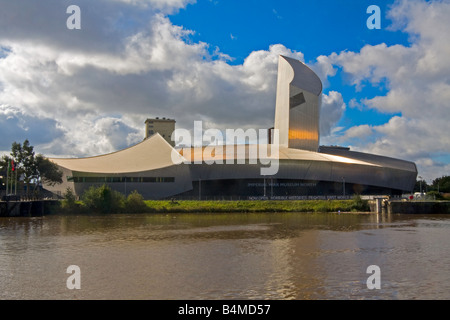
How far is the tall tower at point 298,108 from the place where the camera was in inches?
2694

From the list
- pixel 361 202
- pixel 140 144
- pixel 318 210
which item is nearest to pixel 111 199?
pixel 140 144

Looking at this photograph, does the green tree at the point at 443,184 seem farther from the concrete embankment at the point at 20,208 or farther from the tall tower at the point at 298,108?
the concrete embankment at the point at 20,208

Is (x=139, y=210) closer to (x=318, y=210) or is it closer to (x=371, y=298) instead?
(x=318, y=210)

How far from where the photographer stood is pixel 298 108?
69125 mm

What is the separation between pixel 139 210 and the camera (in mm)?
44531

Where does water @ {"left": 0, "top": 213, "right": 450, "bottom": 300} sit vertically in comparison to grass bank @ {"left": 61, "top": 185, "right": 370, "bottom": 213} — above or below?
below

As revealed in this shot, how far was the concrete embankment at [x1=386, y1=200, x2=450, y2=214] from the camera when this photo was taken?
46.7 meters

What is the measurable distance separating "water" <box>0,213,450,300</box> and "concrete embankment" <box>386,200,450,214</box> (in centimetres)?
1910

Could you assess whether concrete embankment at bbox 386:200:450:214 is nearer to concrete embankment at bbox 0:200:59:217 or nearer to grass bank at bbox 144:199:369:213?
grass bank at bbox 144:199:369:213

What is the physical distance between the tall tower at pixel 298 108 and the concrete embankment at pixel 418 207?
23.6m

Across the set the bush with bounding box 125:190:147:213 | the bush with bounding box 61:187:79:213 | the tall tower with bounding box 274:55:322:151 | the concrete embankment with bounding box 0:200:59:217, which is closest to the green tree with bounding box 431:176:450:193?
the tall tower with bounding box 274:55:322:151

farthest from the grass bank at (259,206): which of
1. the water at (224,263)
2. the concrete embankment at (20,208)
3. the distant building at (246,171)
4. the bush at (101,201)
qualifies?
the water at (224,263)

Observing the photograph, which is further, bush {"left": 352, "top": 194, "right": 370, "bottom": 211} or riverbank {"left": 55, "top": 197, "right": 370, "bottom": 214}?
bush {"left": 352, "top": 194, "right": 370, "bottom": 211}
